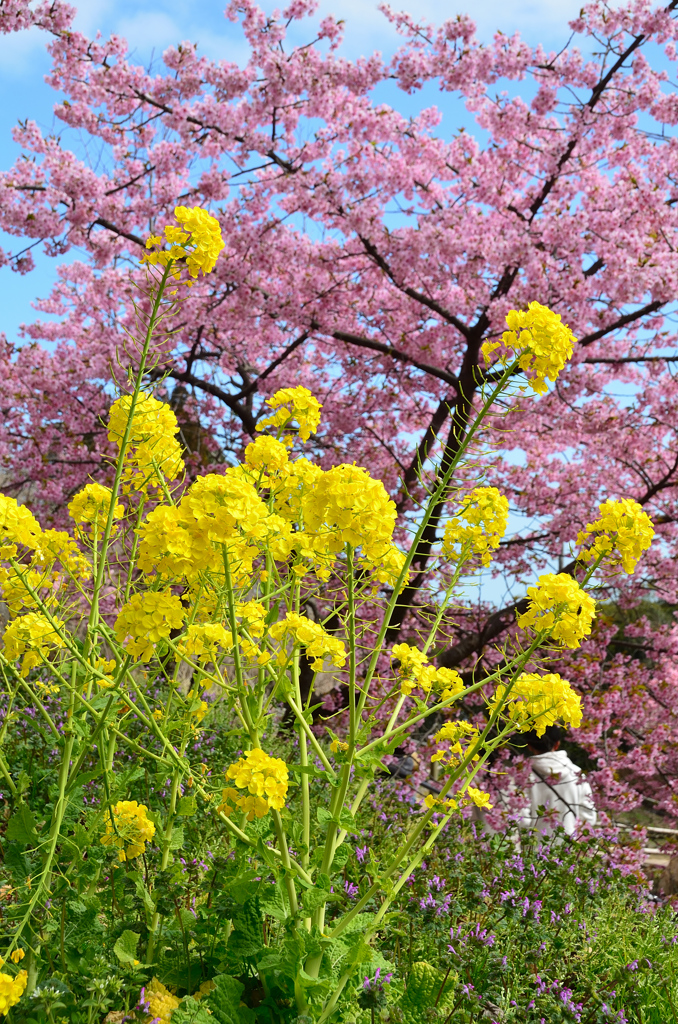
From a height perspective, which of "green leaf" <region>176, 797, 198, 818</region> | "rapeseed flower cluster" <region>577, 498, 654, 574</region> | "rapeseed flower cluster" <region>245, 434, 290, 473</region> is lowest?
"green leaf" <region>176, 797, 198, 818</region>

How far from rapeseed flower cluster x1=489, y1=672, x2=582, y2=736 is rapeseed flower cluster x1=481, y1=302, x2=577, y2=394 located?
2.98 feet

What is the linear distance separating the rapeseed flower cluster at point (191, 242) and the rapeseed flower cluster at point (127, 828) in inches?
69.8

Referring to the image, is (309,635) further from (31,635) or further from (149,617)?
(31,635)

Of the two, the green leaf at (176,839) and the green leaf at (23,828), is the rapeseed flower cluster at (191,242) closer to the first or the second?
the green leaf at (23,828)

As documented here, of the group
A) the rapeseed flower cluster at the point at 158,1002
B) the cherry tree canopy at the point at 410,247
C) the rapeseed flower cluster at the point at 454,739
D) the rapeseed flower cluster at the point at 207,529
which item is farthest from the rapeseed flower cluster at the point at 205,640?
the cherry tree canopy at the point at 410,247

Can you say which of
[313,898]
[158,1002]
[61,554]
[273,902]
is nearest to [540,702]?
[313,898]

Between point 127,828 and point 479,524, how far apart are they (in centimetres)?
159

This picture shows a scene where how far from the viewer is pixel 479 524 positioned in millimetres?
2828

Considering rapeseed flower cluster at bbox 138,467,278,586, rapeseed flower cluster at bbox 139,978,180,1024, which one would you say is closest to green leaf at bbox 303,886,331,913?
rapeseed flower cluster at bbox 139,978,180,1024

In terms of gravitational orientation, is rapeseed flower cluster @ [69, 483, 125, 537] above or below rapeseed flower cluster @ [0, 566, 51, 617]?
above

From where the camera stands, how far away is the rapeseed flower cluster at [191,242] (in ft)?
8.13

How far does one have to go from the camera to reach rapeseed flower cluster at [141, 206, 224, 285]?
8.13 ft

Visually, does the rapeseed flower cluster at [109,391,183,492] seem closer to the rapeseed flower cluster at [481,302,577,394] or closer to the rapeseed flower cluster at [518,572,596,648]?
the rapeseed flower cluster at [481,302,577,394]

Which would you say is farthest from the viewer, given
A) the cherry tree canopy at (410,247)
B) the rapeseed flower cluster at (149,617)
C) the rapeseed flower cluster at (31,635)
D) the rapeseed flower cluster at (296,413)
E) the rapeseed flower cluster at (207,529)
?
the cherry tree canopy at (410,247)
